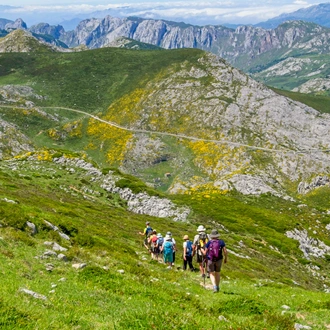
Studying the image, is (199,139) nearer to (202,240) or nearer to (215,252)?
(202,240)

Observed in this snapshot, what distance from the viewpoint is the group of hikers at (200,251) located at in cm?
1992

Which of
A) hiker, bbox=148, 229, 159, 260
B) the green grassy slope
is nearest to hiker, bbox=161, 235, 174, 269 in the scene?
the green grassy slope

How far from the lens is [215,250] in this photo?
1980 cm

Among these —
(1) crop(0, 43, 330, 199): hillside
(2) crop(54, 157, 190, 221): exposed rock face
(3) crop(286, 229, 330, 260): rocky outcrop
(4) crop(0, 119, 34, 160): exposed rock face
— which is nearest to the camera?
(3) crop(286, 229, 330, 260): rocky outcrop

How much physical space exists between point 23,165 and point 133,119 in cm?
9795

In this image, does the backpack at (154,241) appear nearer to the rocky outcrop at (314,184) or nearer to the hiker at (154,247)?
the hiker at (154,247)

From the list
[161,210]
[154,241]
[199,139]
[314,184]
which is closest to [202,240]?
[154,241]

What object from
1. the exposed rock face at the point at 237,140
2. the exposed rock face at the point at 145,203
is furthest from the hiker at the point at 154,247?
the exposed rock face at the point at 237,140

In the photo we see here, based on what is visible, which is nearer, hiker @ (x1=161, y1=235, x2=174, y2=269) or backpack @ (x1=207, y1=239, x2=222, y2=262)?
backpack @ (x1=207, y1=239, x2=222, y2=262)

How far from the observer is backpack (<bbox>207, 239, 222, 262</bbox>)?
19.8 metres

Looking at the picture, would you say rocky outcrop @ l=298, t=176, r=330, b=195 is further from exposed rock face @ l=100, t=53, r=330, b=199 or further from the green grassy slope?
the green grassy slope

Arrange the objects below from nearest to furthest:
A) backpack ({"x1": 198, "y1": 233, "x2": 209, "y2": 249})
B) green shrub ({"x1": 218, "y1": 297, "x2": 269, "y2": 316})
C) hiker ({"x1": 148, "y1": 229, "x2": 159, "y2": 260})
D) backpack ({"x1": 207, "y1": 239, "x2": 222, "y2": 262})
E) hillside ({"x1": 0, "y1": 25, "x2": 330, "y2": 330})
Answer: hillside ({"x1": 0, "y1": 25, "x2": 330, "y2": 330}) < green shrub ({"x1": 218, "y1": 297, "x2": 269, "y2": 316}) < backpack ({"x1": 207, "y1": 239, "x2": 222, "y2": 262}) < backpack ({"x1": 198, "y1": 233, "x2": 209, "y2": 249}) < hiker ({"x1": 148, "y1": 229, "x2": 159, "y2": 260})

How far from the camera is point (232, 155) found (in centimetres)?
16212

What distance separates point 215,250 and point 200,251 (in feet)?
22.1
